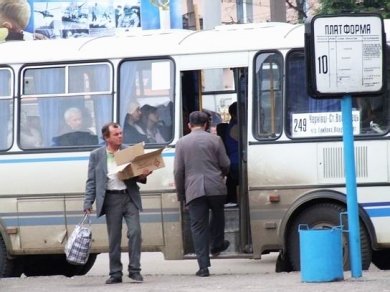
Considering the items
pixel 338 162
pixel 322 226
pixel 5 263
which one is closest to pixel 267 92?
pixel 338 162

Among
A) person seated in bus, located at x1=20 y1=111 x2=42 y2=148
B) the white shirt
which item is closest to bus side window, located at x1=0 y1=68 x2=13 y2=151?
person seated in bus, located at x1=20 y1=111 x2=42 y2=148

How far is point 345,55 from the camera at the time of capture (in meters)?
11.5

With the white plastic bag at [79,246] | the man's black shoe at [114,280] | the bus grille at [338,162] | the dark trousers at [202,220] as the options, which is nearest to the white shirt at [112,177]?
the white plastic bag at [79,246]

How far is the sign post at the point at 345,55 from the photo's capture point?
11.4 metres

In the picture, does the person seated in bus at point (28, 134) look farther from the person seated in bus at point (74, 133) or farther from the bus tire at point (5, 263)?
the bus tire at point (5, 263)

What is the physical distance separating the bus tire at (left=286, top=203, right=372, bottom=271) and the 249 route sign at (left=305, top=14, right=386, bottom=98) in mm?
2235

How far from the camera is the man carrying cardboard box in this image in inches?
506

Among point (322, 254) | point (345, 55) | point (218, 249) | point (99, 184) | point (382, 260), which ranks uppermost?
point (345, 55)

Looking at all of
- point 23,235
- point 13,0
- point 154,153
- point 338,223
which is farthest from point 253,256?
point 13,0

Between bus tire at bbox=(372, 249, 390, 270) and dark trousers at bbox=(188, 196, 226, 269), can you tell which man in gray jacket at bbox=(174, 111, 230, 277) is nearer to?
dark trousers at bbox=(188, 196, 226, 269)

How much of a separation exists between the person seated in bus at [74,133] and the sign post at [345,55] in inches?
147

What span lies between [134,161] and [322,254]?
2228 mm

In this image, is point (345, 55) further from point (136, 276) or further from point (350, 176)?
point (136, 276)

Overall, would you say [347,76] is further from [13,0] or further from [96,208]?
[13,0]
